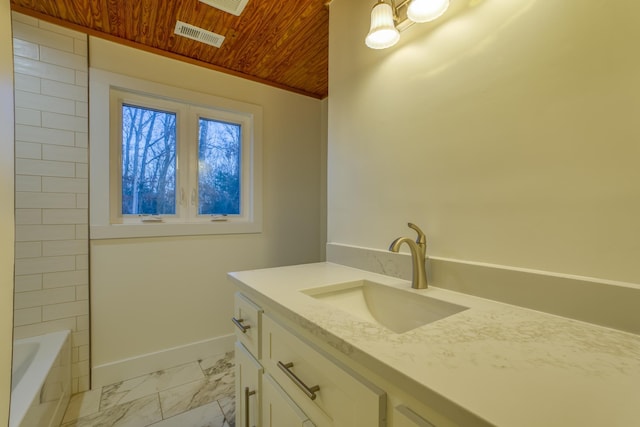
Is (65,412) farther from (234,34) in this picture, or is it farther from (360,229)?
(234,34)

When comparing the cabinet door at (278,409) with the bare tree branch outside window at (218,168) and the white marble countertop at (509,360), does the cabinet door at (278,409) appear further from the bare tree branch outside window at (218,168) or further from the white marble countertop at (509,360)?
the bare tree branch outside window at (218,168)

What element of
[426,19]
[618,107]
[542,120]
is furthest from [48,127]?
[618,107]

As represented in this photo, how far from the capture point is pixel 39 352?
4.66ft

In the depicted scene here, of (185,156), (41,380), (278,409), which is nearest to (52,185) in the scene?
(185,156)

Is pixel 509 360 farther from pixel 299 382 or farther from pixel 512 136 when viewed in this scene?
pixel 512 136

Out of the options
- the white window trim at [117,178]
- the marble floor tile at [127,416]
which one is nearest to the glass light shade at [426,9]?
the white window trim at [117,178]

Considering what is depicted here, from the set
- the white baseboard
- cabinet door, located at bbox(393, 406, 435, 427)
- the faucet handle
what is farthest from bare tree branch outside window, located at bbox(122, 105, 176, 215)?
cabinet door, located at bbox(393, 406, 435, 427)

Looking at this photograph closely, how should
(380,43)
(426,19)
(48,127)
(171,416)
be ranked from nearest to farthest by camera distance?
(426,19) < (380,43) < (171,416) < (48,127)

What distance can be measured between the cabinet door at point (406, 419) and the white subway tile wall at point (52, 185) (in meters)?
1.98

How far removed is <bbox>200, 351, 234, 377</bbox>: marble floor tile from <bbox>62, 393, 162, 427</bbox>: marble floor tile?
0.36m

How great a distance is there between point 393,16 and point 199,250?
187 centimetres

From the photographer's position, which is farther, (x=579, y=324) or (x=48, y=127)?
(x=48, y=127)

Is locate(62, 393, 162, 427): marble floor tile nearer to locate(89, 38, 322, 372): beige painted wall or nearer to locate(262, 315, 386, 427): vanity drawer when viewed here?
locate(89, 38, 322, 372): beige painted wall

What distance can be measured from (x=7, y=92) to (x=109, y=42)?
1.58 m
